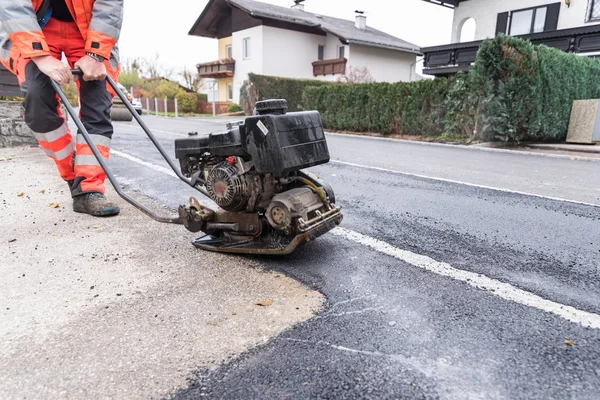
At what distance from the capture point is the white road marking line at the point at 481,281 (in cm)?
177

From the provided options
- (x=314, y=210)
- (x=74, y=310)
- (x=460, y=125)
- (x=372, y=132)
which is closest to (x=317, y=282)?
(x=314, y=210)

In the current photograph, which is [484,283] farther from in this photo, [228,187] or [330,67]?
[330,67]

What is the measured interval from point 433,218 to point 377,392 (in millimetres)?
2217

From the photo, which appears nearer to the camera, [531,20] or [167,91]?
[531,20]

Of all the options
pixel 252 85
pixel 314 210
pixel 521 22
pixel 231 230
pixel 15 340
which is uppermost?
pixel 521 22

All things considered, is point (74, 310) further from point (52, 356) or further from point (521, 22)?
point (521, 22)

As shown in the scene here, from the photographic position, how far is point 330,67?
98.8 ft

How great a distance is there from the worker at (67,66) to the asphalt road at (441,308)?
0.72 metres

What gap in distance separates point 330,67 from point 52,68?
2911 cm

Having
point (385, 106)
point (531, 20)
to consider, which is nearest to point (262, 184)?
point (385, 106)

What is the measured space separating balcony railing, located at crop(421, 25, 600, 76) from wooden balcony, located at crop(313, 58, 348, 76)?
1225 centimetres

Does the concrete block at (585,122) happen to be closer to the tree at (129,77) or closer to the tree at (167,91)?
the tree at (167,91)

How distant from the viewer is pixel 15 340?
159 cm

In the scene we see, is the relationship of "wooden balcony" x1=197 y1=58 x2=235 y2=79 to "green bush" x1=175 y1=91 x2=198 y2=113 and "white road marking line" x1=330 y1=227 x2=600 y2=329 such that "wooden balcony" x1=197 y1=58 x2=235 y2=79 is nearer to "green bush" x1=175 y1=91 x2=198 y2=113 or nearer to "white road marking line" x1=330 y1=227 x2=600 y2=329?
"green bush" x1=175 y1=91 x2=198 y2=113
